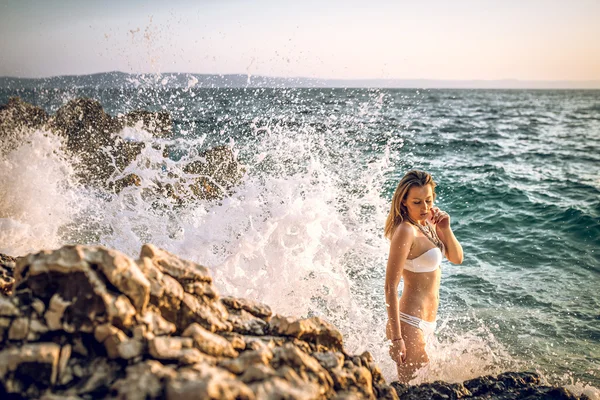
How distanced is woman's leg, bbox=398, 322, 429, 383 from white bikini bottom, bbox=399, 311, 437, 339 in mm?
31

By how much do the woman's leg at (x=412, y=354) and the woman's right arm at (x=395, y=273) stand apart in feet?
0.74

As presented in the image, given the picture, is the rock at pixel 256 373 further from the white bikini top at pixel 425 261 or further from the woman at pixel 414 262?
the white bikini top at pixel 425 261

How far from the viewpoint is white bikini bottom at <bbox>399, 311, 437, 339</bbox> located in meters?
3.61

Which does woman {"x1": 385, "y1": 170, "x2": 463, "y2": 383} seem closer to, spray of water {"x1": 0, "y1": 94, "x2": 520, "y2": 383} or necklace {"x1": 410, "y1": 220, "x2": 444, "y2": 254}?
necklace {"x1": 410, "y1": 220, "x2": 444, "y2": 254}

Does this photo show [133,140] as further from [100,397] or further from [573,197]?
[573,197]

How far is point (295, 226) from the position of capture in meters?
4.96

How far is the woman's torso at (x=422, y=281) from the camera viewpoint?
3.64m

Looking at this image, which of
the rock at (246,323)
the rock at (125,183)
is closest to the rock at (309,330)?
the rock at (246,323)

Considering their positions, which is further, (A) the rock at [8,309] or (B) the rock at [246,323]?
(B) the rock at [246,323]

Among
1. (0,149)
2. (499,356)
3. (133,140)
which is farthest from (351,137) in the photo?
(499,356)

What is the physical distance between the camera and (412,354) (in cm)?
352

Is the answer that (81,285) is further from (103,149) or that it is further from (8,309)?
(103,149)

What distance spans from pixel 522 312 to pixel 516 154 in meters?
13.9

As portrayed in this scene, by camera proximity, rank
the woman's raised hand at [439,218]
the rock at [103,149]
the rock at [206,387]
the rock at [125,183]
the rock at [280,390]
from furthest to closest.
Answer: the rock at [125,183] → the rock at [103,149] → the woman's raised hand at [439,218] → the rock at [280,390] → the rock at [206,387]
